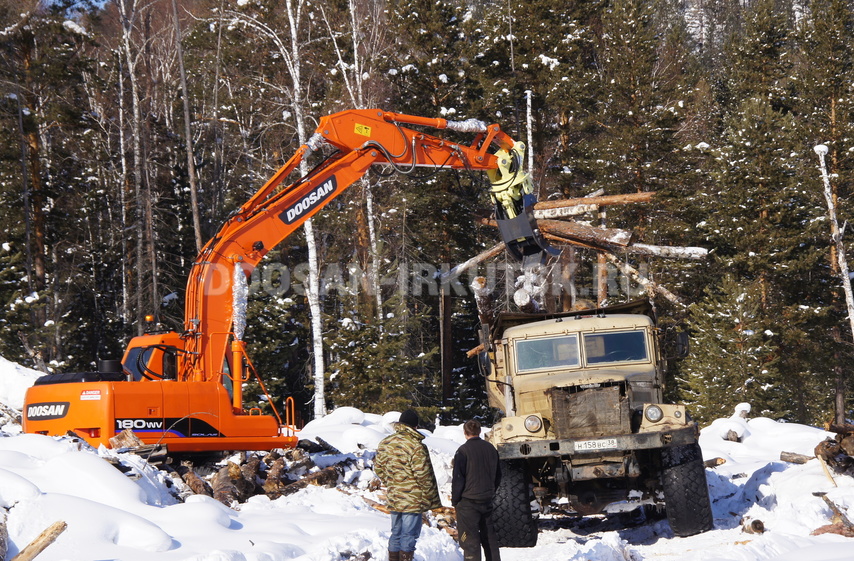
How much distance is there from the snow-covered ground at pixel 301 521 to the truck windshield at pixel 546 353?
6.97 ft

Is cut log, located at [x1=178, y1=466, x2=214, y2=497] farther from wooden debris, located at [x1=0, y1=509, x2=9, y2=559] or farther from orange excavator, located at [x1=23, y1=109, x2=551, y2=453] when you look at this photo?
wooden debris, located at [x1=0, y1=509, x2=9, y2=559]

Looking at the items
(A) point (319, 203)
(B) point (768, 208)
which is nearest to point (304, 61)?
(B) point (768, 208)

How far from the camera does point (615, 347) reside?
1094 cm

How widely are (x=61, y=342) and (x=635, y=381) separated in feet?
67.8

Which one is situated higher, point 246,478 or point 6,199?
point 6,199

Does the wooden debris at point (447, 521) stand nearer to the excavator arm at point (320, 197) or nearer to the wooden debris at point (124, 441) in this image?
the excavator arm at point (320, 197)

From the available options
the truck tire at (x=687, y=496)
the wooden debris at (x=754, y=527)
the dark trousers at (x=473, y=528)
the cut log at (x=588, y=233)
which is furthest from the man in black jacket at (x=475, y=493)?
the cut log at (x=588, y=233)

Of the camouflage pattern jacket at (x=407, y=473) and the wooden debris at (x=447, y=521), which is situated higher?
the camouflage pattern jacket at (x=407, y=473)

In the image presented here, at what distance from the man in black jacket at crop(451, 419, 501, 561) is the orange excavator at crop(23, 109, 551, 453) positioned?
4.18m

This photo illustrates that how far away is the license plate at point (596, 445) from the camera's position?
9633 millimetres

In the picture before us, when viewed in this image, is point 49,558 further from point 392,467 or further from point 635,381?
point 635,381

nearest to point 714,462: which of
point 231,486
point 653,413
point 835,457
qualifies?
point 835,457

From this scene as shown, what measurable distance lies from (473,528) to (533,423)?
2.50 m

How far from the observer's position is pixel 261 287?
83.8ft
